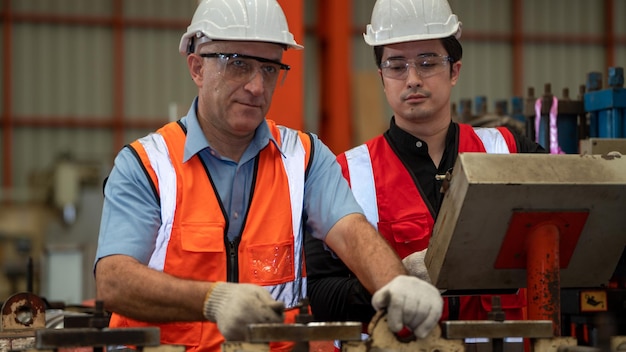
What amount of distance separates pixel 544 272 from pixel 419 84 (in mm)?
869

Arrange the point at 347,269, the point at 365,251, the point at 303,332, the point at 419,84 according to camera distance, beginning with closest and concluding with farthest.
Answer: the point at 303,332, the point at 365,251, the point at 347,269, the point at 419,84

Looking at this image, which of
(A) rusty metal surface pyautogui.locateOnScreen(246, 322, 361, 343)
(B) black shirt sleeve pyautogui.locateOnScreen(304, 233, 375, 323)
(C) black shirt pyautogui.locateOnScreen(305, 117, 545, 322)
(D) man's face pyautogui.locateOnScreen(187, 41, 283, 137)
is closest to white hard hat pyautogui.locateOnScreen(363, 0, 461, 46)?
(C) black shirt pyautogui.locateOnScreen(305, 117, 545, 322)

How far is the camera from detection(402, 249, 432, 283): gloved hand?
243 centimetres

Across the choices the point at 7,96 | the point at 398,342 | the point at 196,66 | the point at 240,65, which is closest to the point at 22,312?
the point at 196,66

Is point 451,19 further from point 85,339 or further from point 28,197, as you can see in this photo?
point 28,197

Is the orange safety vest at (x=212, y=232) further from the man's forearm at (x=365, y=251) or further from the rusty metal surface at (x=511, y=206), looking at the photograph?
the rusty metal surface at (x=511, y=206)

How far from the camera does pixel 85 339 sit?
173 centimetres

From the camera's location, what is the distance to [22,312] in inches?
107

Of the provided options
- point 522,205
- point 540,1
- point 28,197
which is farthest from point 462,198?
point 540,1

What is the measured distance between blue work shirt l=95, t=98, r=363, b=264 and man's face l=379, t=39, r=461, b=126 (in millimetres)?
367

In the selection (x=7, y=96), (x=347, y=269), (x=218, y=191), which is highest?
(x=7, y=96)

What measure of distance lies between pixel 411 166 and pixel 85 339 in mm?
1315

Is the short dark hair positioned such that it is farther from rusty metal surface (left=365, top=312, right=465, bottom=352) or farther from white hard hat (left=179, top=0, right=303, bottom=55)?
rusty metal surface (left=365, top=312, right=465, bottom=352)

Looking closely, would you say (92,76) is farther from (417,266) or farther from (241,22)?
(417,266)
